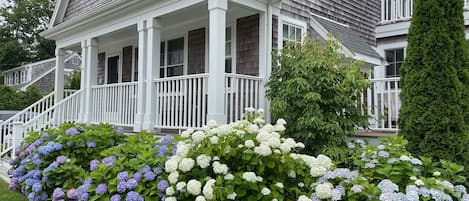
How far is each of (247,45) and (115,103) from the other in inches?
124

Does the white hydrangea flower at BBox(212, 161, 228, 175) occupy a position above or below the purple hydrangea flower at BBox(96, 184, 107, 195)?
above

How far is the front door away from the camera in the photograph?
11.4 meters

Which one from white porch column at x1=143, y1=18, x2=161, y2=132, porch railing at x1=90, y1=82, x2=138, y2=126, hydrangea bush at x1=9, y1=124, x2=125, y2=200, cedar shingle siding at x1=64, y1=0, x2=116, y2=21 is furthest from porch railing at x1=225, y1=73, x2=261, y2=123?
cedar shingle siding at x1=64, y1=0, x2=116, y2=21

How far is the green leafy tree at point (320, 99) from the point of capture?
486 cm

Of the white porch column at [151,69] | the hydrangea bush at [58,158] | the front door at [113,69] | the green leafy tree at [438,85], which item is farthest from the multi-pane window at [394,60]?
the front door at [113,69]

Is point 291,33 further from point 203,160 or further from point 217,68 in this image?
point 203,160

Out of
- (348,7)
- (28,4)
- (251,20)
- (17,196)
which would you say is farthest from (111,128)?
(28,4)

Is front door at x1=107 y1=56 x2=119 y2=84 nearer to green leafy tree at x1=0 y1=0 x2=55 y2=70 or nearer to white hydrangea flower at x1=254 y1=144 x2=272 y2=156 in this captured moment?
white hydrangea flower at x1=254 y1=144 x2=272 y2=156

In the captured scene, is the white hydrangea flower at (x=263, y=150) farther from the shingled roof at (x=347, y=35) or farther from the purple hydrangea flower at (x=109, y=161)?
the shingled roof at (x=347, y=35)

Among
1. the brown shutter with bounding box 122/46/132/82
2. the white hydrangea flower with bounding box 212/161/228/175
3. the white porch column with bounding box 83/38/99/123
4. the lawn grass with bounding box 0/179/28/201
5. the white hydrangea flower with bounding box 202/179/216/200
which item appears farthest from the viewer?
the brown shutter with bounding box 122/46/132/82

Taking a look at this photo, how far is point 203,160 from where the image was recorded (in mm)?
2865

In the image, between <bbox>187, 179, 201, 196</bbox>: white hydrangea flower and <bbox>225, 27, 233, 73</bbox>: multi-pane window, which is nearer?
<bbox>187, 179, 201, 196</bbox>: white hydrangea flower

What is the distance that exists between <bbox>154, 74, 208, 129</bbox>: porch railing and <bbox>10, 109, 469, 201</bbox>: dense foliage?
6.43ft

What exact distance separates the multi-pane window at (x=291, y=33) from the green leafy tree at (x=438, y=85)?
9.35 ft
